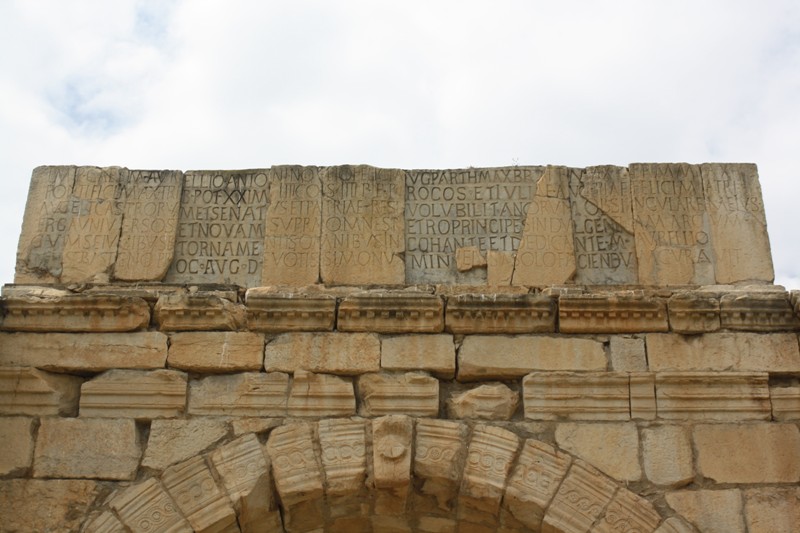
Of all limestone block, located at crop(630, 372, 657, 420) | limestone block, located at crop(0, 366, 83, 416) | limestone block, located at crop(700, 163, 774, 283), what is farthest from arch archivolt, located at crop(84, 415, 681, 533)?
limestone block, located at crop(700, 163, 774, 283)

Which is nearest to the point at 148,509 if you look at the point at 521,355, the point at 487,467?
the point at 487,467

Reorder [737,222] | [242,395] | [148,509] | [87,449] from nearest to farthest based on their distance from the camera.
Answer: [148,509], [87,449], [242,395], [737,222]

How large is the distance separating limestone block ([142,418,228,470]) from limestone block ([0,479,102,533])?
0.37m

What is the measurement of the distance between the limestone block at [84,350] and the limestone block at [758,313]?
3438 mm

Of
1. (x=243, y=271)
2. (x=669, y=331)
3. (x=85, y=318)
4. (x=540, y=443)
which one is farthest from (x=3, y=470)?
(x=669, y=331)

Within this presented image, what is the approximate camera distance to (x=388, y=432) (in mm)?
5855

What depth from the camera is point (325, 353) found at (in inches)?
241

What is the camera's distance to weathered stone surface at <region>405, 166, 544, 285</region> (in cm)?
659

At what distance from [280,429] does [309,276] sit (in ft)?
3.61

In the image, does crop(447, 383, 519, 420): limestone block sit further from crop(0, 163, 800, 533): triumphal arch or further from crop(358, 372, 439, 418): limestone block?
crop(358, 372, 439, 418): limestone block

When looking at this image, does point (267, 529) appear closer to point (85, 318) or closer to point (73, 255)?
point (85, 318)

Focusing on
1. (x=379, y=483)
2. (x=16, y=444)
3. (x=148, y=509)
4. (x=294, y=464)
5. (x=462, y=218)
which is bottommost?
(x=148, y=509)

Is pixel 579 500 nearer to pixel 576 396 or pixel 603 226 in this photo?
pixel 576 396

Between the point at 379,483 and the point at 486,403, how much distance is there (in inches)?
31.1
